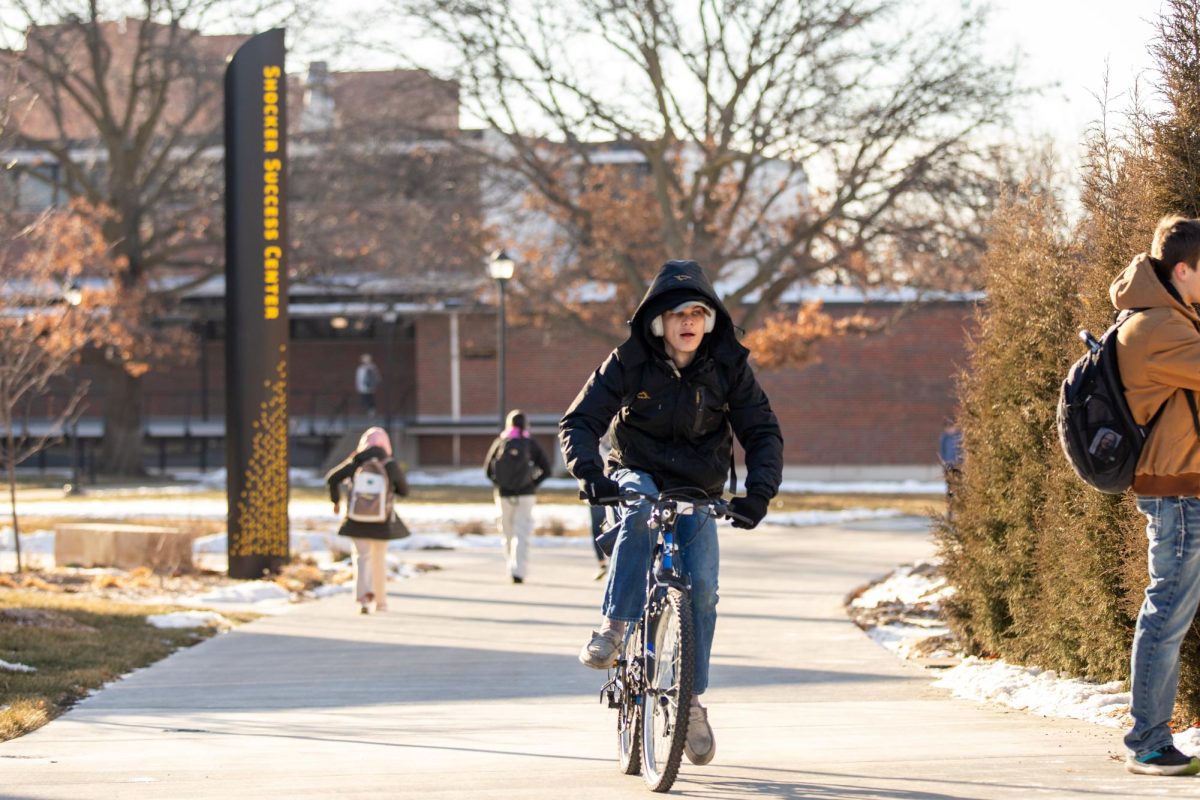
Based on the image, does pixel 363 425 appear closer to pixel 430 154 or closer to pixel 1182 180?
pixel 430 154

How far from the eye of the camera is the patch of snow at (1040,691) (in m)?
7.77

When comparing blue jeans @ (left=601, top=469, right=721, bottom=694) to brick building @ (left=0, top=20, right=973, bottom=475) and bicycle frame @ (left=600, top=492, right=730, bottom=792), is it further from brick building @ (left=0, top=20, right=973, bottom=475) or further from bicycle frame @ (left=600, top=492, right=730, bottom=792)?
brick building @ (left=0, top=20, right=973, bottom=475)

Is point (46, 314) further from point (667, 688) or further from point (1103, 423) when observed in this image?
point (1103, 423)

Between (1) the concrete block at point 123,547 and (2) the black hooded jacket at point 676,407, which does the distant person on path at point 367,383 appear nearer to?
(1) the concrete block at point 123,547

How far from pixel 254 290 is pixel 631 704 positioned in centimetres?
1202

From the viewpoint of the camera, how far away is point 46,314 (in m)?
29.5

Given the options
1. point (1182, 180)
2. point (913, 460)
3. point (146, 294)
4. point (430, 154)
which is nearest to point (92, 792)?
point (1182, 180)

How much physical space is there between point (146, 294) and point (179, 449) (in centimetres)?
1132

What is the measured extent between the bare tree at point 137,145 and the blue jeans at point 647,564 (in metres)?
31.6

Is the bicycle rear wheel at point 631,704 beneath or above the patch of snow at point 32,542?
above

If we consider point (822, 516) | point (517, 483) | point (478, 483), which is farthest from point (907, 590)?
point (478, 483)

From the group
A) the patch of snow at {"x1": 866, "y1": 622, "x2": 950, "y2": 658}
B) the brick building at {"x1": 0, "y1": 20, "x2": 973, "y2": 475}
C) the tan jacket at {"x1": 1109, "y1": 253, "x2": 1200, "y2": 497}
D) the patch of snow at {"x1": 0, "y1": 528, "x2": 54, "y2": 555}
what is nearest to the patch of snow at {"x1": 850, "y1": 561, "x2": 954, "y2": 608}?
the patch of snow at {"x1": 866, "y1": 622, "x2": 950, "y2": 658}

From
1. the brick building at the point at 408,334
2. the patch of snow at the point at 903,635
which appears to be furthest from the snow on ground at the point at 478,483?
the patch of snow at the point at 903,635

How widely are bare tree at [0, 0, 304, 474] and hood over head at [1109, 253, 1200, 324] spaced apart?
32281mm
